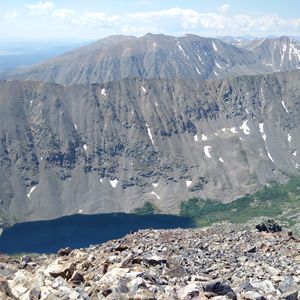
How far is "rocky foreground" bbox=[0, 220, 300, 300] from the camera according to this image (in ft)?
55.4

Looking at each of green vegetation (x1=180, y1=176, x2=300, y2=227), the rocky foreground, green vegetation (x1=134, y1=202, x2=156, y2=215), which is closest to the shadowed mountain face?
green vegetation (x1=134, y1=202, x2=156, y2=215)

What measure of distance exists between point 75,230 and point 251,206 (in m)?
106

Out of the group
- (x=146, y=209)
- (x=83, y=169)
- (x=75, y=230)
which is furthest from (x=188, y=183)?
(x=75, y=230)

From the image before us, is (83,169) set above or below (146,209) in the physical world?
above

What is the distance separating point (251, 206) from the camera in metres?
166

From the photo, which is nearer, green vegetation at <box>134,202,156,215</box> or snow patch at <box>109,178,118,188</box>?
green vegetation at <box>134,202,156,215</box>

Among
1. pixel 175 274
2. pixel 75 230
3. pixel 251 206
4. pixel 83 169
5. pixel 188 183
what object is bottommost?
pixel 251 206

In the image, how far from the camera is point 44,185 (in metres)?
170

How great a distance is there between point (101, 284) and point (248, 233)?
28809 millimetres

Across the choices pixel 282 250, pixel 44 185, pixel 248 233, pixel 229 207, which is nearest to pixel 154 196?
pixel 229 207

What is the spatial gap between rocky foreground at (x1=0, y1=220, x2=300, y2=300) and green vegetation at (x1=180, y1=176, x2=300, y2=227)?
121542 millimetres

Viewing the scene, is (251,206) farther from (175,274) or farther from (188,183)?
(175,274)

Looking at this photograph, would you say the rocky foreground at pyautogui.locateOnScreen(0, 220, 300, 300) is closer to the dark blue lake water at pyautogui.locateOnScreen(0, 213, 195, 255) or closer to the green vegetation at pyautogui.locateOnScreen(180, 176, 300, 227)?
the dark blue lake water at pyautogui.locateOnScreen(0, 213, 195, 255)

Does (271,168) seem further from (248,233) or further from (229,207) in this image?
(248,233)
